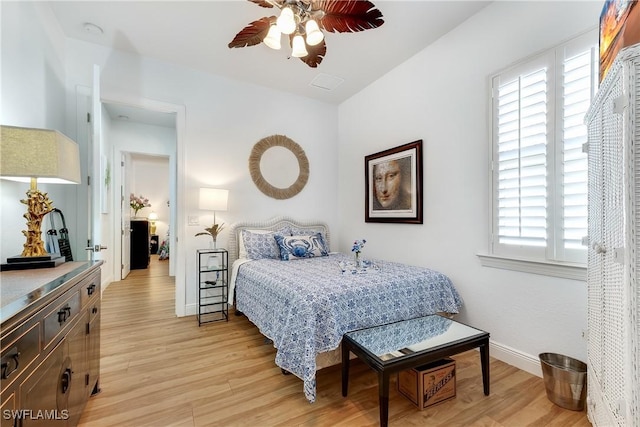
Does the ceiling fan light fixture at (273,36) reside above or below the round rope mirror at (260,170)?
above

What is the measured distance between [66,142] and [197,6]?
5.67 feet

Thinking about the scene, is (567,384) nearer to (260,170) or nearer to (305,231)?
(305,231)

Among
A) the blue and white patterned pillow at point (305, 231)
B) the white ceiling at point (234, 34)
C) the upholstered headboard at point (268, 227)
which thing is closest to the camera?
the white ceiling at point (234, 34)

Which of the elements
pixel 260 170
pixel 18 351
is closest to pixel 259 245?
pixel 260 170

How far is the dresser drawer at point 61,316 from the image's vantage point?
43.3 inches

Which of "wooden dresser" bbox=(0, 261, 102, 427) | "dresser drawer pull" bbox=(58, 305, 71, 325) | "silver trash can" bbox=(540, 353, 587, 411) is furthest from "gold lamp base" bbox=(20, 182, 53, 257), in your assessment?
"silver trash can" bbox=(540, 353, 587, 411)

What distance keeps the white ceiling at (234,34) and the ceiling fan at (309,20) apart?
64 cm

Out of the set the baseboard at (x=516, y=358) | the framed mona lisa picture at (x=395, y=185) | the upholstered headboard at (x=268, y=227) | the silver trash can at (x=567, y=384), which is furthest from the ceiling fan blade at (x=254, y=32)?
the baseboard at (x=516, y=358)

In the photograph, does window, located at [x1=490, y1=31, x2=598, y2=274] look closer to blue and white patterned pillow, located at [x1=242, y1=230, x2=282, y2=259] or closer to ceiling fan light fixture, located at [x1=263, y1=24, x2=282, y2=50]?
ceiling fan light fixture, located at [x1=263, y1=24, x2=282, y2=50]

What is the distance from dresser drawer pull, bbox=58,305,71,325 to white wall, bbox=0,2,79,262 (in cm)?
Result: 71

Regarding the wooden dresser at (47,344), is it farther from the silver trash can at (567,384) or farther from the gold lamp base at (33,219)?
the silver trash can at (567,384)

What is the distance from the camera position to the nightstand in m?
3.49

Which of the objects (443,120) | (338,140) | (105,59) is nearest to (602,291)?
(443,120)

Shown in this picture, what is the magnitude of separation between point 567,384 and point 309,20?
2827 millimetres
